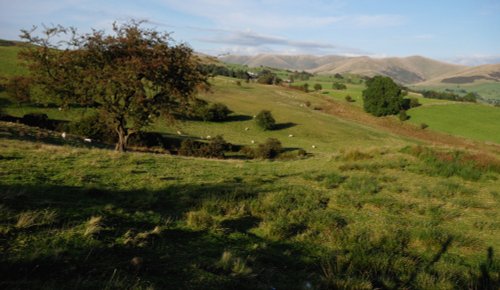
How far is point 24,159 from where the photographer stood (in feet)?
36.5

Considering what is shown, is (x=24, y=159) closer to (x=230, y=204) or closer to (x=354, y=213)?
(x=230, y=204)

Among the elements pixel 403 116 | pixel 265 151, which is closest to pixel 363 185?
pixel 265 151

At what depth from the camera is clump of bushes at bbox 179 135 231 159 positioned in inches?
1226

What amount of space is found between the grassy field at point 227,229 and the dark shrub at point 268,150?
20.2m

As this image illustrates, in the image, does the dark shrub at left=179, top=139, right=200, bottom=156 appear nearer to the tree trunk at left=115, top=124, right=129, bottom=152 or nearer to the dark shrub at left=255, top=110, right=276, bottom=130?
the tree trunk at left=115, top=124, right=129, bottom=152

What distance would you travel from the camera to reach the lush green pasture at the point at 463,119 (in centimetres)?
6594

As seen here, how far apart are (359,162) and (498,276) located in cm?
1105

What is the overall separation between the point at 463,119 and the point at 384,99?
690 inches

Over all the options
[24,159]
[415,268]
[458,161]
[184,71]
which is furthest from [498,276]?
[184,71]

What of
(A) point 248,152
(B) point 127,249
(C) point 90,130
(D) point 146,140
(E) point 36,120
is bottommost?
(A) point 248,152

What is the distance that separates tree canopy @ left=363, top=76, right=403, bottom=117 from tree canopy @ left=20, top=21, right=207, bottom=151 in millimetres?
68211

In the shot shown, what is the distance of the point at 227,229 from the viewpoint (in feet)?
23.2

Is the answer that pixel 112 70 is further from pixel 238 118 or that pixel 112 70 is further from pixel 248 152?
pixel 238 118

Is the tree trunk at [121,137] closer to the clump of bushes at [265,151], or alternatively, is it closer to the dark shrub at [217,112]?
the clump of bushes at [265,151]
